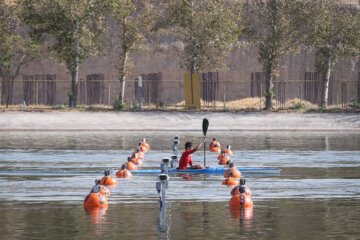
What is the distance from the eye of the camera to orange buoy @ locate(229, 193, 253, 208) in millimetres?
20094

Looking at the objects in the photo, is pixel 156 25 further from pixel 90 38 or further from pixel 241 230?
pixel 241 230

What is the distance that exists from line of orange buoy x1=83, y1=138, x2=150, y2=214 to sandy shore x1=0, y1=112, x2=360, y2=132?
2164 centimetres

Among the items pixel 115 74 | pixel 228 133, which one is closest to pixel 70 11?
pixel 228 133

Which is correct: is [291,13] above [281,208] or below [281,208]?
above

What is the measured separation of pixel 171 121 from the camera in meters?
61.4

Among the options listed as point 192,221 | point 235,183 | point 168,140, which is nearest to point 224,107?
point 168,140

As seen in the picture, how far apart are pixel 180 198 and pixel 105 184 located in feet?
11.7

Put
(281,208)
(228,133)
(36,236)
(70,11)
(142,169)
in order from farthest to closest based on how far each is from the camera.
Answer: (70,11) < (228,133) < (142,169) < (281,208) < (36,236)

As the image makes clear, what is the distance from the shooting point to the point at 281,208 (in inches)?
787

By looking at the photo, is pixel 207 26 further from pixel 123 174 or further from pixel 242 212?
pixel 242 212

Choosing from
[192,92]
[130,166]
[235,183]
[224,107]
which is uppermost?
[192,92]

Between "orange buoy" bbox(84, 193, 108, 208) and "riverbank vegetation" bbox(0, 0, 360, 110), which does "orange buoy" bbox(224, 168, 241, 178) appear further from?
"riverbank vegetation" bbox(0, 0, 360, 110)

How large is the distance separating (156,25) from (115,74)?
22.3m

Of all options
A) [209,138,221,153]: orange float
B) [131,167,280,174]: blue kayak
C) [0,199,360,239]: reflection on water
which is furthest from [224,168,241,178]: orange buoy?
[209,138,221,153]: orange float
